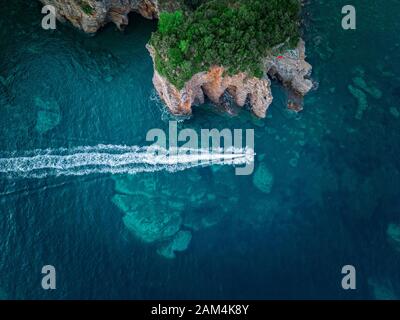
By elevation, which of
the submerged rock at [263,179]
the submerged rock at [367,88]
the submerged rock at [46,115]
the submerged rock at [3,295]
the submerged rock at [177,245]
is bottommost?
the submerged rock at [3,295]

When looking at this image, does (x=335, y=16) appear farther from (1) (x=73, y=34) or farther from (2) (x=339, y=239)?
(1) (x=73, y=34)

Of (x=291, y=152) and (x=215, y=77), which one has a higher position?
(x=215, y=77)

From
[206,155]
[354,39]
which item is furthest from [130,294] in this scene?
[354,39]

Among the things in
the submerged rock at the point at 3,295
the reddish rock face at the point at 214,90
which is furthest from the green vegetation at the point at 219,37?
the submerged rock at the point at 3,295

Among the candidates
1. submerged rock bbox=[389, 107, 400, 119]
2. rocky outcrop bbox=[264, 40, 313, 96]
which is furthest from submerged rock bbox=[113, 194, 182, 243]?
submerged rock bbox=[389, 107, 400, 119]

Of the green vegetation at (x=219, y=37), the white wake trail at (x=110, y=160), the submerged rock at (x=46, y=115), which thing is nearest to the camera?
the green vegetation at (x=219, y=37)

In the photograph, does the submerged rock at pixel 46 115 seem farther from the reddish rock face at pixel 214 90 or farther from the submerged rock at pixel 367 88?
the submerged rock at pixel 367 88
